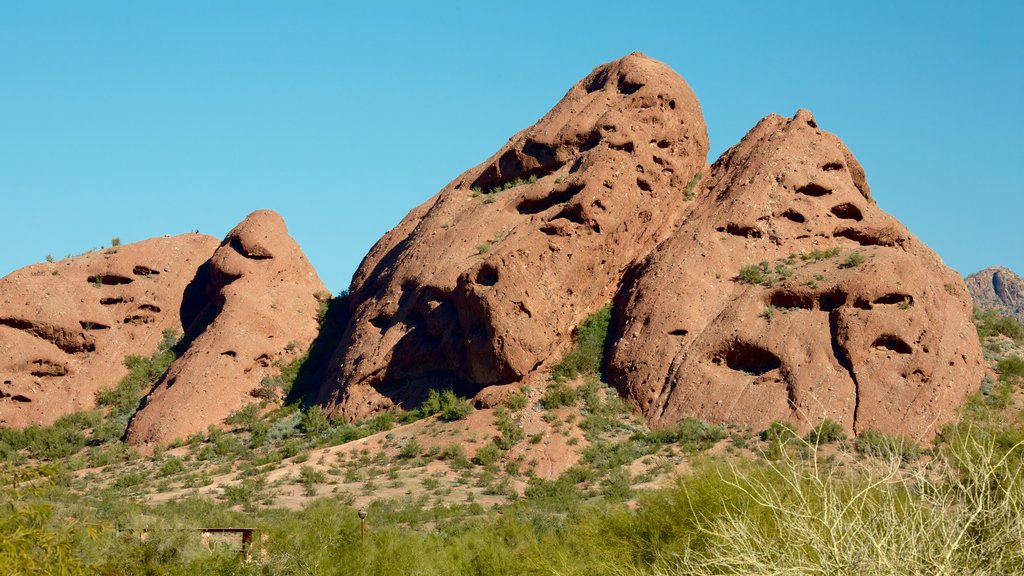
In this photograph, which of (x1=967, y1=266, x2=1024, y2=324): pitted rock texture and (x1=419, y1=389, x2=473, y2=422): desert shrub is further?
(x1=967, y1=266, x2=1024, y2=324): pitted rock texture

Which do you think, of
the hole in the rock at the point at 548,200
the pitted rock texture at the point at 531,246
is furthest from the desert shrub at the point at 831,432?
the hole in the rock at the point at 548,200

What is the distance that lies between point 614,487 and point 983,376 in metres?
10.2

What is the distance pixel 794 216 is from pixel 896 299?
18.4 ft

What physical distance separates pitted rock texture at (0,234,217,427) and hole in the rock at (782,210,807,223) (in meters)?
21.1

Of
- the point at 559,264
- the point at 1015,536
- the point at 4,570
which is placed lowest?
the point at 1015,536

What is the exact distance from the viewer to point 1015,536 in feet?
29.6

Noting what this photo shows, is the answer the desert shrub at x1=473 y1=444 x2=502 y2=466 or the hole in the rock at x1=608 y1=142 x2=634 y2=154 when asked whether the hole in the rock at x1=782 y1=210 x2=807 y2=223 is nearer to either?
the hole in the rock at x1=608 y1=142 x2=634 y2=154

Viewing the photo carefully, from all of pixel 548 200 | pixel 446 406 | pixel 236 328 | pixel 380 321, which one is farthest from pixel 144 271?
pixel 548 200

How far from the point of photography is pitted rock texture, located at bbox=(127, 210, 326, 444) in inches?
1359

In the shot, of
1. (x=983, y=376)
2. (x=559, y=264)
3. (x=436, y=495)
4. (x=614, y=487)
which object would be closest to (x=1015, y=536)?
(x=614, y=487)

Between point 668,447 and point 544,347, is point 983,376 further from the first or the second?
point 544,347

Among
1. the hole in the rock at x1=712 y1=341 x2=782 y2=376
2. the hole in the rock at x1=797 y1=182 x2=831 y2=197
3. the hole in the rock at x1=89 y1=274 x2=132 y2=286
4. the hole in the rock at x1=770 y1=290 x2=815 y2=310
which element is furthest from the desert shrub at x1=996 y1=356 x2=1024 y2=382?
the hole in the rock at x1=89 y1=274 x2=132 y2=286

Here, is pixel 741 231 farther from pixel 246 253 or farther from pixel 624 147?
pixel 246 253

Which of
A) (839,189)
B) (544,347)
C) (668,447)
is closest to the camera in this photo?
(668,447)
